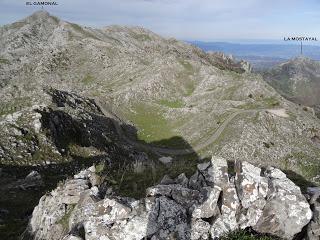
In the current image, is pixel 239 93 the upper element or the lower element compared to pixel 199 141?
upper

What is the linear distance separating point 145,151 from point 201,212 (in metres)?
59.2

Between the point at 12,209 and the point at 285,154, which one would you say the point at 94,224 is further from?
the point at 285,154

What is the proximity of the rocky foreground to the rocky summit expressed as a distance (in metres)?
0.05

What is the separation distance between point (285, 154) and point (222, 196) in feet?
201

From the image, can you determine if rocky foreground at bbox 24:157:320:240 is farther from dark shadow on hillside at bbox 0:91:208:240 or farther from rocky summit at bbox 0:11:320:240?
dark shadow on hillside at bbox 0:91:208:240

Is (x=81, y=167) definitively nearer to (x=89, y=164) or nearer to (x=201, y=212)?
(x=89, y=164)

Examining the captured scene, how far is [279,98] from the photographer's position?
3868 inches

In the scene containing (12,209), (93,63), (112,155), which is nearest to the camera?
(12,209)

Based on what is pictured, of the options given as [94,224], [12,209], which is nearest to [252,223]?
[94,224]

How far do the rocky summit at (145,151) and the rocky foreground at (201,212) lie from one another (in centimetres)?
5

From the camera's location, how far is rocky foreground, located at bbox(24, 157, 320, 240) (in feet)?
58.3

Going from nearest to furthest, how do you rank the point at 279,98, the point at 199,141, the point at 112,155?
the point at 112,155 < the point at 199,141 < the point at 279,98

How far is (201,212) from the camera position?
18328 millimetres

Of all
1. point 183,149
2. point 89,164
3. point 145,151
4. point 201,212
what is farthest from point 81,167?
point 183,149
